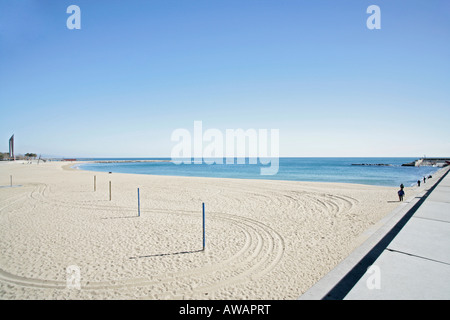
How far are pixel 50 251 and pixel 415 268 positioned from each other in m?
8.87

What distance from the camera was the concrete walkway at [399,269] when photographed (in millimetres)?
3354

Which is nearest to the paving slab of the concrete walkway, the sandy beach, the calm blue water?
the concrete walkway

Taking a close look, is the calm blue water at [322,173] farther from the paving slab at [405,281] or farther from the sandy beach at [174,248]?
the paving slab at [405,281]

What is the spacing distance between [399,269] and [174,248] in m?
5.33

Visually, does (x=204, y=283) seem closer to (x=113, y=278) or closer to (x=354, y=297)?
(x=113, y=278)

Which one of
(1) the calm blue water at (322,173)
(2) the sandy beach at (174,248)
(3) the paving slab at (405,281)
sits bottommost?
(1) the calm blue water at (322,173)

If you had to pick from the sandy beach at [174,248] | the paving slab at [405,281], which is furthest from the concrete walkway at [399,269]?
the sandy beach at [174,248]

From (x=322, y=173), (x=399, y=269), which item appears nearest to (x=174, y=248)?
(x=399, y=269)

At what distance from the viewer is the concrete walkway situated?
132 inches

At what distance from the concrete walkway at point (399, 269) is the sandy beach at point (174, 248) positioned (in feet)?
1.42

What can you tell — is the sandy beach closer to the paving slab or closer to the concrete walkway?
the concrete walkway
